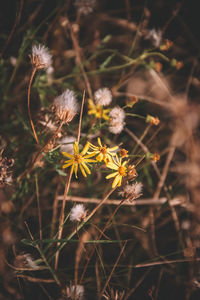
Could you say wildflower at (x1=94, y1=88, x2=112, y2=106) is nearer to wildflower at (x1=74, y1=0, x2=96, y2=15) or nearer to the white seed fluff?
the white seed fluff

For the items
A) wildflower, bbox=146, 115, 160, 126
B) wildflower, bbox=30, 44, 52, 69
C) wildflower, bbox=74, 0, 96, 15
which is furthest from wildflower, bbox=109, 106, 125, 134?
wildflower, bbox=74, 0, 96, 15

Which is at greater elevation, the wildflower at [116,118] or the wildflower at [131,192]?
the wildflower at [116,118]

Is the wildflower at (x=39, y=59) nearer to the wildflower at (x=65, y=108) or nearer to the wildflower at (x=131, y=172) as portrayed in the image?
the wildflower at (x=65, y=108)

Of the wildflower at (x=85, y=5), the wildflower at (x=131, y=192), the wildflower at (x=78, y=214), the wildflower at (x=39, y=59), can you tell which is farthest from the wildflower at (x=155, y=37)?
the wildflower at (x=78, y=214)

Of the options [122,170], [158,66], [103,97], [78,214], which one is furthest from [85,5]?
[78,214]

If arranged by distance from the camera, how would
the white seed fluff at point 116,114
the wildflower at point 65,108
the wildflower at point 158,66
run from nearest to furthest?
the wildflower at point 65,108 → the white seed fluff at point 116,114 → the wildflower at point 158,66

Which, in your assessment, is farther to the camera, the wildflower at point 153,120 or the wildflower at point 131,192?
the wildflower at point 153,120

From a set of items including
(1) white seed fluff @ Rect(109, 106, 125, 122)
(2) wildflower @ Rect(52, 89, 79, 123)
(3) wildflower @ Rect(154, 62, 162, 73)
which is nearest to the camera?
(2) wildflower @ Rect(52, 89, 79, 123)

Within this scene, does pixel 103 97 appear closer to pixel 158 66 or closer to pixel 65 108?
pixel 65 108

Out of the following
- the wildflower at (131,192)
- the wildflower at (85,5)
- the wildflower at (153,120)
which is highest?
the wildflower at (85,5)

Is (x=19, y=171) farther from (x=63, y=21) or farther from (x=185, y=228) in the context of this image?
(x=185, y=228)

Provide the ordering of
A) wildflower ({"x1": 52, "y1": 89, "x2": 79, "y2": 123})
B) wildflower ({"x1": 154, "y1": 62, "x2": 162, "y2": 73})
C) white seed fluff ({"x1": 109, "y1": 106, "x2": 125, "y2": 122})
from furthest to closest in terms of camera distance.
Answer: wildflower ({"x1": 154, "y1": 62, "x2": 162, "y2": 73}) < white seed fluff ({"x1": 109, "y1": 106, "x2": 125, "y2": 122}) < wildflower ({"x1": 52, "y1": 89, "x2": 79, "y2": 123})

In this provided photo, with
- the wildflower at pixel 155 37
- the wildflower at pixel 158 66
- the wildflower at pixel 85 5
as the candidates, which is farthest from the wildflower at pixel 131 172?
the wildflower at pixel 85 5

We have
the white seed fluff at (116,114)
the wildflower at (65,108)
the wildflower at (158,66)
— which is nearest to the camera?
the wildflower at (65,108)
